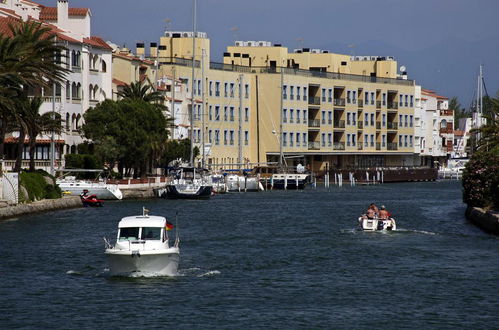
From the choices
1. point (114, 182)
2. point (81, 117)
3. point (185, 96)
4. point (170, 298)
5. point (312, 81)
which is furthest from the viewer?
point (312, 81)

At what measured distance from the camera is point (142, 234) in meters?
49.6

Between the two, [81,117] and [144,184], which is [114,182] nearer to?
[144,184]

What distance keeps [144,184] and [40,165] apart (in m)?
10.1

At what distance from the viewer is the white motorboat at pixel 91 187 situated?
344 feet

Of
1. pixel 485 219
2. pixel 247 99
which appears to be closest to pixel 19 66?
pixel 485 219

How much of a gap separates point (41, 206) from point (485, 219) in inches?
1234

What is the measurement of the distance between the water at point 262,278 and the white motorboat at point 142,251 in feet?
1.54

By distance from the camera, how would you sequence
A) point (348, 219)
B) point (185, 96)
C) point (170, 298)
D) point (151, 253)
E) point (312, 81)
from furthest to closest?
point (312, 81) < point (185, 96) < point (348, 219) < point (151, 253) < point (170, 298)

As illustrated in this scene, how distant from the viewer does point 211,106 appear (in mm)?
178625

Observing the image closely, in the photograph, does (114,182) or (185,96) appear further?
(185,96)

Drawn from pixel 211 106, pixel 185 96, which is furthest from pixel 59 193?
pixel 211 106

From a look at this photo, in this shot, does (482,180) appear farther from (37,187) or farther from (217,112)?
(217,112)

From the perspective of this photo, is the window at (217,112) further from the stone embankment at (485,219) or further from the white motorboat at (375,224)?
the white motorboat at (375,224)

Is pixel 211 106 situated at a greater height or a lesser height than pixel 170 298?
greater
